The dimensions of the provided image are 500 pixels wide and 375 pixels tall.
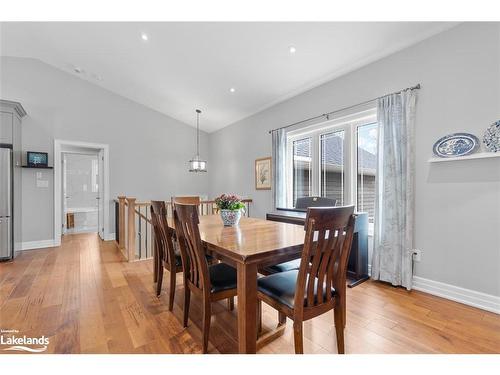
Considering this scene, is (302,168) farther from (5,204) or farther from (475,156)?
(5,204)

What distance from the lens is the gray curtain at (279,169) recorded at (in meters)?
4.21

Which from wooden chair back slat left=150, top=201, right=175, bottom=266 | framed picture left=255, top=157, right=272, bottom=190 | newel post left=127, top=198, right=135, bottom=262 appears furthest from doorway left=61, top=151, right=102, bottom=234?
wooden chair back slat left=150, top=201, right=175, bottom=266

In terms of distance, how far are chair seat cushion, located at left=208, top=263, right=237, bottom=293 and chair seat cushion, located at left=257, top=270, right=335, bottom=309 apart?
22 centimetres

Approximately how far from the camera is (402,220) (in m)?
2.57

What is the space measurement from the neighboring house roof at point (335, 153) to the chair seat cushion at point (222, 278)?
231 cm

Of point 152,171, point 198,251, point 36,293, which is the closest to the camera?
point 198,251

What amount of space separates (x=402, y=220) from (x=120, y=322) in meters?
2.90

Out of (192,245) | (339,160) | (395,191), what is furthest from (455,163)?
(192,245)

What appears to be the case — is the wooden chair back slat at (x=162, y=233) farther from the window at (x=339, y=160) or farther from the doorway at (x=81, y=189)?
the doorway at (x=81, y=189)

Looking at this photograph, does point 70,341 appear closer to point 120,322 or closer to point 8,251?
point 120,322

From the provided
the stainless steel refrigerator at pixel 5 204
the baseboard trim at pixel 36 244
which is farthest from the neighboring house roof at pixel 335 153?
the baseboard trim at pixel 36 244

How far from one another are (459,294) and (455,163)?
1.26 meters

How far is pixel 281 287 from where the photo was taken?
1472mm
